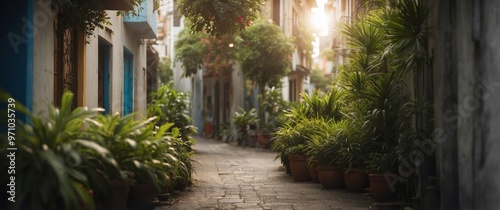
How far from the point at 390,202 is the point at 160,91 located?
974cm

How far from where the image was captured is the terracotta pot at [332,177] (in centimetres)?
1087

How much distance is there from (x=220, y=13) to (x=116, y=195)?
4.85 m

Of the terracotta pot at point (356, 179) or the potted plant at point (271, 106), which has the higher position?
the potted plant at point (271, 106)

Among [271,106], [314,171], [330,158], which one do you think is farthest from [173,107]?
[330,158]

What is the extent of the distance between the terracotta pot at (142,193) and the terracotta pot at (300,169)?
482cm

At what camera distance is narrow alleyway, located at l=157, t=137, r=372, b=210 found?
8953 mm

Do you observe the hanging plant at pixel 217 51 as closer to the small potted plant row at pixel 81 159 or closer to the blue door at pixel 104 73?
the blue door at pixel 104 73

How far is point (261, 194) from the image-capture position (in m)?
10.1

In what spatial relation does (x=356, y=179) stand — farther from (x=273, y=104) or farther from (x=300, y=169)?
(x=273, y=104)

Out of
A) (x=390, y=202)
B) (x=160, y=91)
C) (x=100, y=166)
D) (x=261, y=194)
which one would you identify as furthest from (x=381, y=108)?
(x=160, y=91)

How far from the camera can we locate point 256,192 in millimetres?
10359

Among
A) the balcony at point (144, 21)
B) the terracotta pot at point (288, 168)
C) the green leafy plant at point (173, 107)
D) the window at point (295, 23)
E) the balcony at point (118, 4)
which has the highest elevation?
the window at point (295, 23)

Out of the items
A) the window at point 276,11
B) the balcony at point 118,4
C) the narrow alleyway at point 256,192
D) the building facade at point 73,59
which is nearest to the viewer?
the building facade at point 73,59

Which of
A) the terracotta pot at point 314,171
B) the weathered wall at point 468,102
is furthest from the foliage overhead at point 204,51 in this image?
the weathered wall at point 468,102
